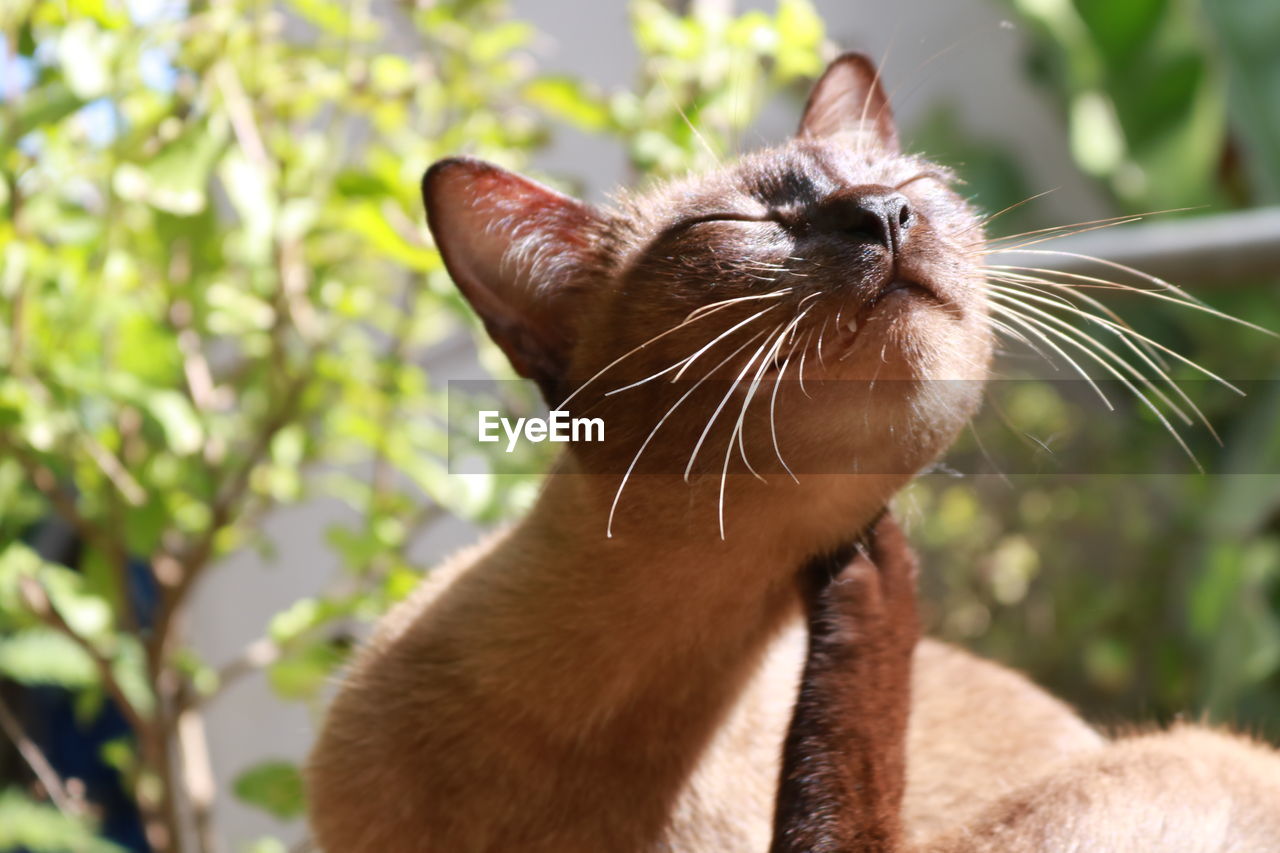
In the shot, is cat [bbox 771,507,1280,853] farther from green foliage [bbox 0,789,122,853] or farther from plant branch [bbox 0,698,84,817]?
green foliage [bbox 0,789,122,853]

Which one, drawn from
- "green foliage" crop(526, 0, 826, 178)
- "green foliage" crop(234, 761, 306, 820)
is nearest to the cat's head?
"green foliage" crop(526, 0, 826, 178)

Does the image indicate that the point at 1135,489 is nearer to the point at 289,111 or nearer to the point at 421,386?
the point at 421,386

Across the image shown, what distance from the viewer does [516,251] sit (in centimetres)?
99

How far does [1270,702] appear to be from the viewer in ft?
9.48

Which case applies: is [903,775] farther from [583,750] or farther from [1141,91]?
[1141,91]

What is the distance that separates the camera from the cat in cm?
74

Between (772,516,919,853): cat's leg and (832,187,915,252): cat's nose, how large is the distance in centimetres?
23

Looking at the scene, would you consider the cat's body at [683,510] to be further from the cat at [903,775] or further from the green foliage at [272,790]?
the green foliage at [272,790]

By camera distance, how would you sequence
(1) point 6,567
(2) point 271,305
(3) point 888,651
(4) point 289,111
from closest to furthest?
(3) point 888,651 → (1) point 6,567 → (2) point 271,305 → (4) point 289,111

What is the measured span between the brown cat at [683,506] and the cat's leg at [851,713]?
0.04 metres

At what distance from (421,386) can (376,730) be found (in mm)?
919

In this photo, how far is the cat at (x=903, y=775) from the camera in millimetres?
740

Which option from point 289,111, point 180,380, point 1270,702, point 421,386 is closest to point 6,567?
point 180,380

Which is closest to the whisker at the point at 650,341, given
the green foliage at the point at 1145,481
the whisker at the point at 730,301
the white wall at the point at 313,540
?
the whisker at the point at 730,301
